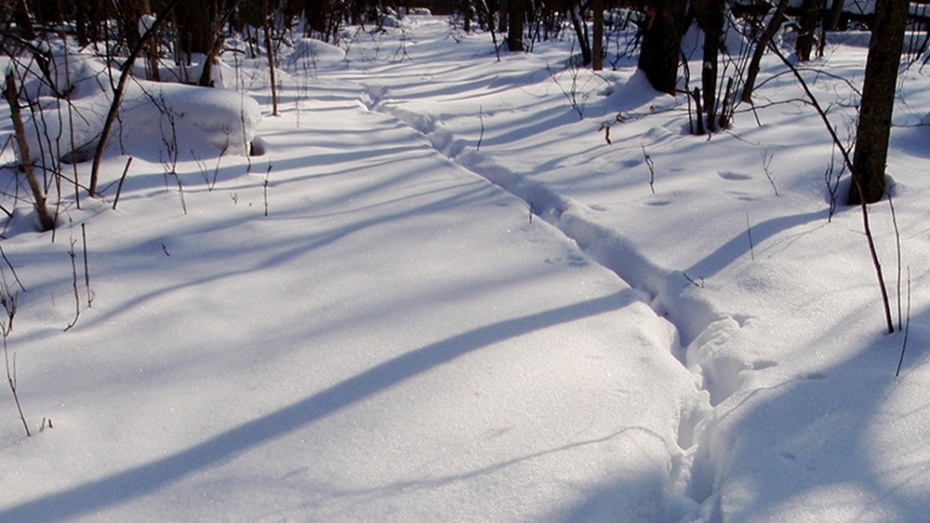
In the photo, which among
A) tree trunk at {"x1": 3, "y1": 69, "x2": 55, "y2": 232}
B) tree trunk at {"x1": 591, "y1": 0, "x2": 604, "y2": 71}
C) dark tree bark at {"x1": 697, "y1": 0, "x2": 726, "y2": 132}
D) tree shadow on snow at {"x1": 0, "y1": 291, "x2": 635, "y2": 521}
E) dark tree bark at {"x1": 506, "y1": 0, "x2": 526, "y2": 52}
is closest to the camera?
tree shadow on snow at {"x1": 0, "y1": 291, "x2": 635, "y2": 521}

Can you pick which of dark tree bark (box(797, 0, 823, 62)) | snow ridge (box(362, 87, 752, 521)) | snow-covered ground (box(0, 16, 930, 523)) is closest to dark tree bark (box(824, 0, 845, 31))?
dark tree bark (box(797, 0, 823, 62))

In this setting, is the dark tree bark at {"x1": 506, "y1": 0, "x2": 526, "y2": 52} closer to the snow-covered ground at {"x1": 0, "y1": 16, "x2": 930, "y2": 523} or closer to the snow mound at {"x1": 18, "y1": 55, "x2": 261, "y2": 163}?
the snow mound at {"x1": 18, "y1": 55, "x2": 261, "y2": 163}

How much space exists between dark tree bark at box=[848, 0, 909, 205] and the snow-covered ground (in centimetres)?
25

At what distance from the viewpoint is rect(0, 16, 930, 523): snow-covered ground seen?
1.61 m

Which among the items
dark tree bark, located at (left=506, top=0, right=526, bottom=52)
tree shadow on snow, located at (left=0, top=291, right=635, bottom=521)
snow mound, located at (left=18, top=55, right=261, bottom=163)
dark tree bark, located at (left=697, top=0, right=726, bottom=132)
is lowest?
tree shadow on snow, located at (left=0, top=291, right=635, bottom=521)

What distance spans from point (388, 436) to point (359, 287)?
1.02 metres

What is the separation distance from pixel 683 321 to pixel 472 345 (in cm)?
84

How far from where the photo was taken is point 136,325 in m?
2.38

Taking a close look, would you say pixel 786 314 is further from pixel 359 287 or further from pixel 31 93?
pixel 31 93

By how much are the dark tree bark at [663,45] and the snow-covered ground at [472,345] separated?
215 cm

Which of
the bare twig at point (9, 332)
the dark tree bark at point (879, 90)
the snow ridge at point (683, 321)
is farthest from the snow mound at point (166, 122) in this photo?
the dark tree bark at point (879, 90)

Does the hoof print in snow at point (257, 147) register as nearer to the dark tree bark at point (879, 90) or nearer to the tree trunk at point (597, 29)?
the dark tree bark at point (879, 90)

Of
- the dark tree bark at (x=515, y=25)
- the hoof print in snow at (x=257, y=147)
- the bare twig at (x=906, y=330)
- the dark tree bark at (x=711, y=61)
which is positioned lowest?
the bare twig at (x=906, y=330)

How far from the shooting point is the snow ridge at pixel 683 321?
5.62 ft
